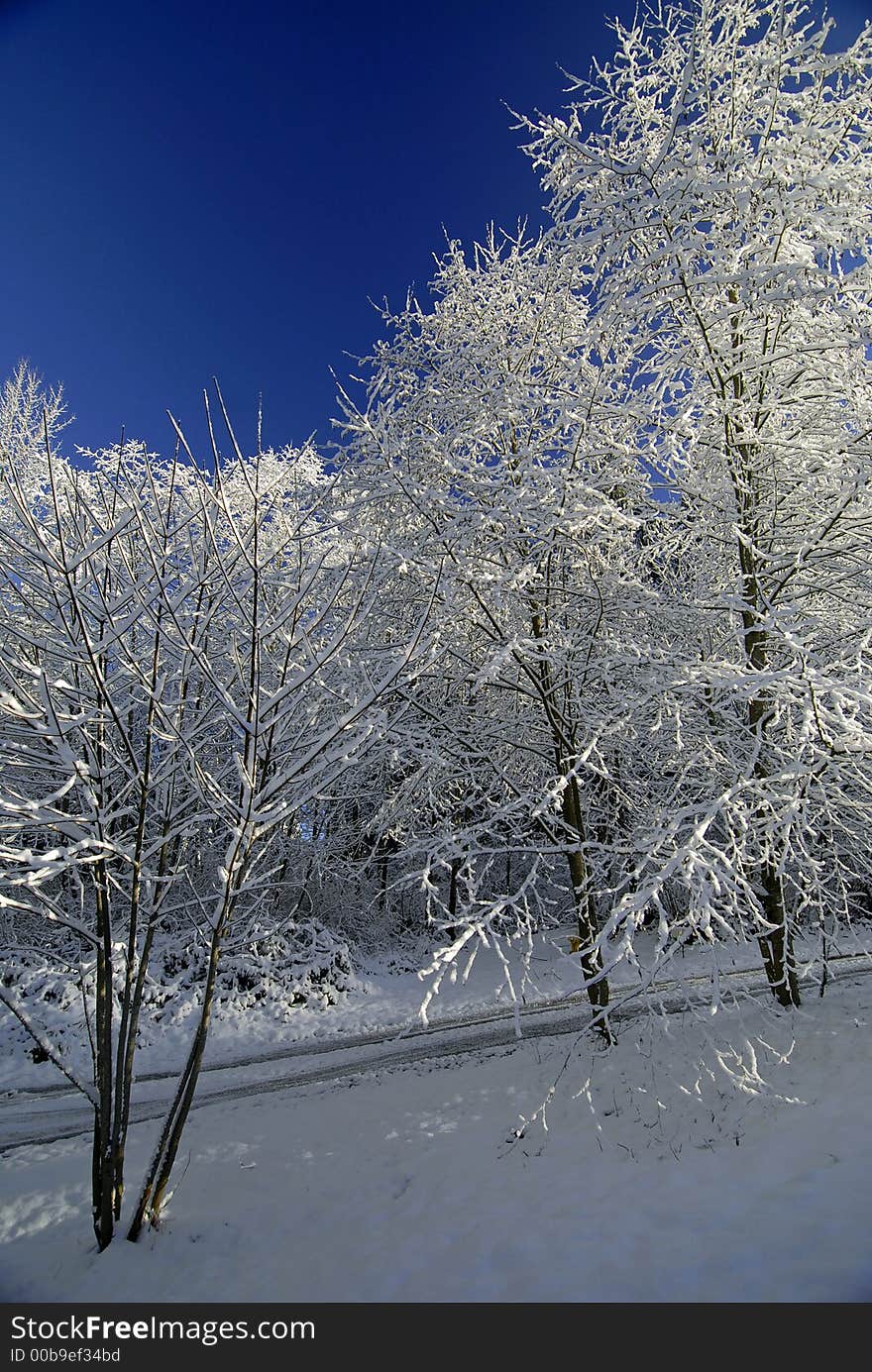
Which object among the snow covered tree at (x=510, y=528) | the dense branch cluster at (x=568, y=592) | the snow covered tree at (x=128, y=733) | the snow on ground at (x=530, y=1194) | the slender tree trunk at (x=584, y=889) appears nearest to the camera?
the snow on ground at (x=530, y=1194)

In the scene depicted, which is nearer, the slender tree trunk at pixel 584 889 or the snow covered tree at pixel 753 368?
the snow covered tree at pixel 753 368

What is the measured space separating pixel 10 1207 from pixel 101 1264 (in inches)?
63.9

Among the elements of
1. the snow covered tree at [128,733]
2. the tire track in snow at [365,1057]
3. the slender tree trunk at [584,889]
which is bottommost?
the tire track in snow at [365,1057]

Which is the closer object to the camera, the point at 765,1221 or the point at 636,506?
the point at 765,1221

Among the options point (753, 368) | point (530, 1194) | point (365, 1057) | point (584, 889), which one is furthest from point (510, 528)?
point (365, 1057)

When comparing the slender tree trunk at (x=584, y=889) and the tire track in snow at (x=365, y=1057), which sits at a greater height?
the slender tree trunk at (x=584, y=889)

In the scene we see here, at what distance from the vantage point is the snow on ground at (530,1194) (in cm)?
354

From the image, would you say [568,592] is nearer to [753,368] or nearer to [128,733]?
[753,368]

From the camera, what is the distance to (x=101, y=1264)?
4254 millimetres

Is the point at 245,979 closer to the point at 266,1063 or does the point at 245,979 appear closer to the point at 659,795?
the point at 266,1063

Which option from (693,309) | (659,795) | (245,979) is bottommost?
(245,979)

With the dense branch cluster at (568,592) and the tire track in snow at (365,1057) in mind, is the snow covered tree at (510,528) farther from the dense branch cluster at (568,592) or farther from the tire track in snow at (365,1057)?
the tire track in snow at (365,1057)

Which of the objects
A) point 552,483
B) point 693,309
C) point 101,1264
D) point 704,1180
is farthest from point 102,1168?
point 693,309

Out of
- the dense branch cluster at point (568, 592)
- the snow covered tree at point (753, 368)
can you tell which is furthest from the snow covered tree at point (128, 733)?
the snow covered tree at point (753, 368)
